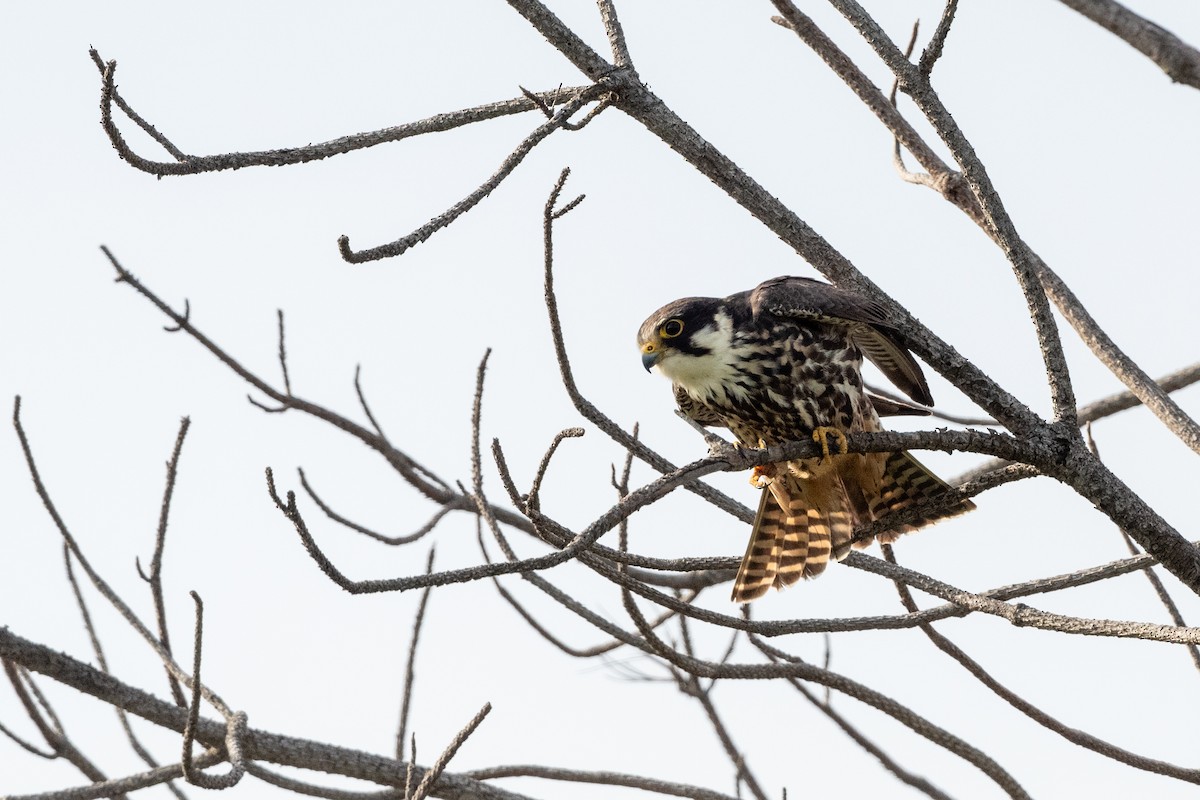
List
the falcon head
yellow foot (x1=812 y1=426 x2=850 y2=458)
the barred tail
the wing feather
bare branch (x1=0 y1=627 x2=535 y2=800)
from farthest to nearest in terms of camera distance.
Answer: the barred tail < the falcon head < the wing feather < yellow foot (x1=812 y1=426 x2=850 y2=458) < bare branch (x1=0 y1=627 x2=535 y2=800)

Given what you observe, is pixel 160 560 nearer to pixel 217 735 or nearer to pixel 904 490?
pixel 217 735

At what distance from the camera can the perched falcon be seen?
4621mm

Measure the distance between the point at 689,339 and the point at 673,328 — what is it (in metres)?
0.08

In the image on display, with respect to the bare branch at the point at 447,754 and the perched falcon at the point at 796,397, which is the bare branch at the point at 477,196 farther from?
the perched falcon at the point at 796,397

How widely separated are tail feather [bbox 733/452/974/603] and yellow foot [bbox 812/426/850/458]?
1.98 feet

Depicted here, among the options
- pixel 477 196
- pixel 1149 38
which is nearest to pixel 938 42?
pixel 477 196

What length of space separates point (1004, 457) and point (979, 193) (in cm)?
63

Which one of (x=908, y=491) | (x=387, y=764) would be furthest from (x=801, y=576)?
(x=387, y=764)

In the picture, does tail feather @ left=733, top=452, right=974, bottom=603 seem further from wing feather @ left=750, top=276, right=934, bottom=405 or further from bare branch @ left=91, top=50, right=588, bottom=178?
bare branch @ left=91, top=50, right=588, bottom=178

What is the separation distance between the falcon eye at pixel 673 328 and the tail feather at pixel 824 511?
640 mm

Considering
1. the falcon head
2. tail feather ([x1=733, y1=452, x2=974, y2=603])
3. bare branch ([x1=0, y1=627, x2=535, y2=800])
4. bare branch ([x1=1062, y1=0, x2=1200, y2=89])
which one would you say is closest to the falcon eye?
the falcon head

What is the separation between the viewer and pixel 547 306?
3.11 m

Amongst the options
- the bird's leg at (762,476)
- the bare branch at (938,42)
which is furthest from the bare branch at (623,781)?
the bare branch at (938,42)

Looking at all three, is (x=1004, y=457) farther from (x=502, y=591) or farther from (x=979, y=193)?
(x=502, y=591)
